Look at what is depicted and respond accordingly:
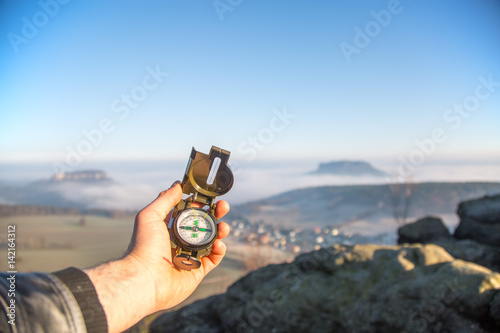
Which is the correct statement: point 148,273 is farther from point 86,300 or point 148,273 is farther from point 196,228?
point 86,300

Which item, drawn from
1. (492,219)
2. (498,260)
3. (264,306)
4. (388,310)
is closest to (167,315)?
(264,306)

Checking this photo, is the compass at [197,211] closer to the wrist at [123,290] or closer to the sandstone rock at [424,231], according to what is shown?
the wrist at [123,290]

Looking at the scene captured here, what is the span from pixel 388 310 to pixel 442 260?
46.9 inches

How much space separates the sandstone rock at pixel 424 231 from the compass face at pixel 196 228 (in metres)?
7.38

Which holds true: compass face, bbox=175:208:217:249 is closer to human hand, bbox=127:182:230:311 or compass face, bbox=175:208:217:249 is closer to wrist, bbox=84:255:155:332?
human hand, bbox=127:182:230:311

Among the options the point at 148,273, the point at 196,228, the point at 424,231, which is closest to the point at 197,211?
the point at 196,228

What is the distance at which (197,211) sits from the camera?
3.10 m

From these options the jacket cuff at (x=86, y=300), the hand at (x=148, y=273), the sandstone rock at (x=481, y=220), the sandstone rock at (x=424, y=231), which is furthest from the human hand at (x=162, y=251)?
the sandstone rock at (x=481, y=220)

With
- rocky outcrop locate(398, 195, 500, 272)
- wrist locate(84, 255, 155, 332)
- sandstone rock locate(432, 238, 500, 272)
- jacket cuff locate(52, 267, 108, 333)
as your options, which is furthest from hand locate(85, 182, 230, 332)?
rocky outcrop locate(398, 195, 500, 272)

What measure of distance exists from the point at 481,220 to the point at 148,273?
28.9 ft

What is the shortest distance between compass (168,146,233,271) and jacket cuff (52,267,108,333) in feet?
3.57

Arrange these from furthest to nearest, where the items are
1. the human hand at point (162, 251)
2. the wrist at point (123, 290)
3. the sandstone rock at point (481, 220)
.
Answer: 1. the sandstone rock at point (481, 220)
2. the human hand at point (162, 251)
3. the wrist at point (123, 290)

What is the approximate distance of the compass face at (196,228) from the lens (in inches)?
116

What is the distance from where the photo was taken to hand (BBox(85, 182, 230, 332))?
2.30 meters
